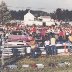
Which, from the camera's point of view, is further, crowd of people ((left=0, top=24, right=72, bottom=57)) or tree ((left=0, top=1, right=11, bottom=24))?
tree ((left=0, top=1, right=11, bottom=24))

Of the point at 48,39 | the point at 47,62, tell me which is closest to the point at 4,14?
the point at 48,39

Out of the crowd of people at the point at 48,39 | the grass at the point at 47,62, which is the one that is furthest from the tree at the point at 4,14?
the grass at the point at 47,62

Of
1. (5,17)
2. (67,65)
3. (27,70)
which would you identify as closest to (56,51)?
(67,65)

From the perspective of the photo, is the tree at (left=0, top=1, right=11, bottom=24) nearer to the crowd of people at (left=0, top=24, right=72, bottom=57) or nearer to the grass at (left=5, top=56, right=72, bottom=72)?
the crowd of people at (left=0, top=24, right=72, bottom=57)

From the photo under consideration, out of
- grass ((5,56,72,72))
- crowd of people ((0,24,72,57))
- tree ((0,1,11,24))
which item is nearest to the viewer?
grass ((5,56,72,72))

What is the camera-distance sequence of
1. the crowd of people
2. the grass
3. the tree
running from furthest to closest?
1. the tree
2. the crowd of people
3. the grass

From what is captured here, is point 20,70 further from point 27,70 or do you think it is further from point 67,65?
point 67,65

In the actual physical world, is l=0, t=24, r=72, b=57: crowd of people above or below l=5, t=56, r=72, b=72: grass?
above

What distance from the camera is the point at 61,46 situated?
31.3m

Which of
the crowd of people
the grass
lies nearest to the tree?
the crowd of people

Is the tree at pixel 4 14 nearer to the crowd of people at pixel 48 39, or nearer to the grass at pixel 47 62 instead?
the crowd of people at pixel 48 39

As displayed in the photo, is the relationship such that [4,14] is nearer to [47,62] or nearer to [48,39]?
[48,39]

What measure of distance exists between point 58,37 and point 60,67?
1187cm

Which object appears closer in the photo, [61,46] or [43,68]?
[43,68]
